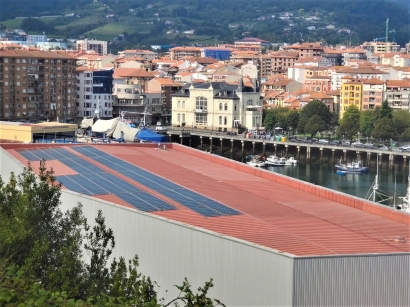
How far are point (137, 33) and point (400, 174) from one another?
4871 centimetres

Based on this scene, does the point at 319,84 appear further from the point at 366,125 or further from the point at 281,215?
the point at 281,215

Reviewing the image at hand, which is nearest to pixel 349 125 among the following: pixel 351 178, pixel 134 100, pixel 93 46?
pixel 351 178

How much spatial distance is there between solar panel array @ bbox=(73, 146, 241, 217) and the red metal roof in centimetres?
11

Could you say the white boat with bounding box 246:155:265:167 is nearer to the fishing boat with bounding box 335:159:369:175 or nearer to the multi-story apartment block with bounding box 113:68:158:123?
the fishing boat with bounding box 335:159:369:175

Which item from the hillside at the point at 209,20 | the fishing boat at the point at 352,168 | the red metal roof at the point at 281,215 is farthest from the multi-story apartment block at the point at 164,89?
the hillside at the point at 209,20

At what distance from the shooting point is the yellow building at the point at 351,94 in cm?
3173

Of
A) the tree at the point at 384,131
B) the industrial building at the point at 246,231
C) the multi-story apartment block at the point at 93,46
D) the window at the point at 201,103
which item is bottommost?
the tree at the point at 384,131

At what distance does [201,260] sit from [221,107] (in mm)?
21492

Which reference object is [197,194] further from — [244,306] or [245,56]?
[245,56]

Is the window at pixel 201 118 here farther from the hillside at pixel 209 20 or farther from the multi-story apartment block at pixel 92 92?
the hillside at pixel 209 20

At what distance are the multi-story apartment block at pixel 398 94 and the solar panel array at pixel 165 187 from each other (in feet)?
63.9

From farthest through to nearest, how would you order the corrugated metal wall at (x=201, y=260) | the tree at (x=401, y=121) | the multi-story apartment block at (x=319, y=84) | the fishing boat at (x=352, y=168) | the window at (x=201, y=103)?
the multi-story apartment block at (x=319, y=84) < the window at (x=201, y=103) < the tree at (x=401, y=121) < the fishing boat at (x=352, y=168) < the corrugated metal wall at (x=201, y=260)

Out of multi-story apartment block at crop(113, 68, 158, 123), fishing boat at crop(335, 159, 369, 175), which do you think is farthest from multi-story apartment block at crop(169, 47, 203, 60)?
fishing boat at crop(335, 159, 369, 175)

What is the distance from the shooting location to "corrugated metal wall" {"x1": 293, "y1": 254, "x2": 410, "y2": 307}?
6570 mm
